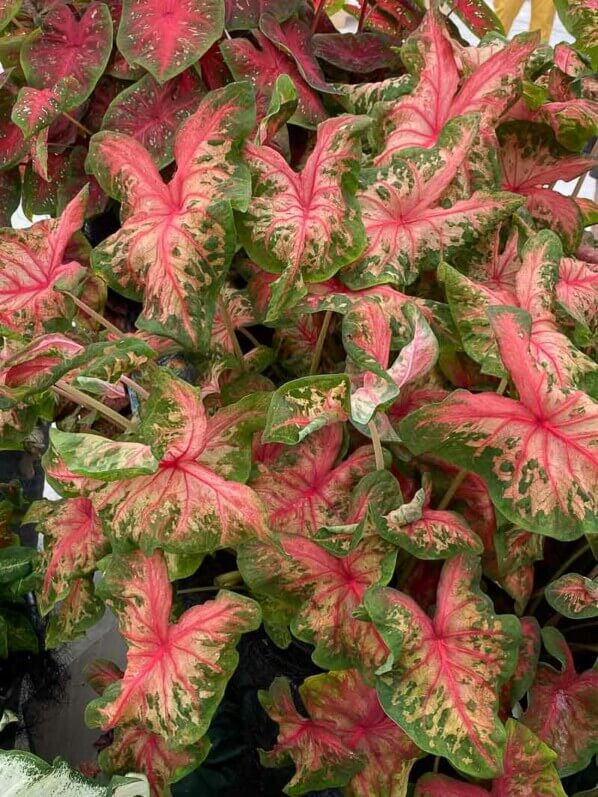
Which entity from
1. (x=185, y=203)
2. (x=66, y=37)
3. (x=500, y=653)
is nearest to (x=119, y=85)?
(x=66, y=37)

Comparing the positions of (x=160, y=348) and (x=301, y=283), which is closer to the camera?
(x=301, y=283)

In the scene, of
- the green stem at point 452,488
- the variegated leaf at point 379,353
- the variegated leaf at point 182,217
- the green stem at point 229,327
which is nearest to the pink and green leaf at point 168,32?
the variegated leaf at point 182,217

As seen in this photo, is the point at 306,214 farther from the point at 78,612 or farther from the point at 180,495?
the point at 78,612

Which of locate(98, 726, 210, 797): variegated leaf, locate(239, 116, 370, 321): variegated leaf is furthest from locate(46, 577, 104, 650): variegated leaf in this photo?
locate(239, 116, 370, 321): variegated leaf

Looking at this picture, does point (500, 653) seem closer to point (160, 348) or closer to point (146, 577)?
point (146, 577)

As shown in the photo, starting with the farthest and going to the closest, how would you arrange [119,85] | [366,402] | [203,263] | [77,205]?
[119,85]
[77,205]
[203,263]
[366,402]

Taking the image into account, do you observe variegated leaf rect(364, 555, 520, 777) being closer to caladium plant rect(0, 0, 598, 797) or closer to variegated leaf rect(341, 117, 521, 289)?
caladium plant rect(0, 0, 598, 797)

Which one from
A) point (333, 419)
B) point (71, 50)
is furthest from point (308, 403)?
point (71, 50)
